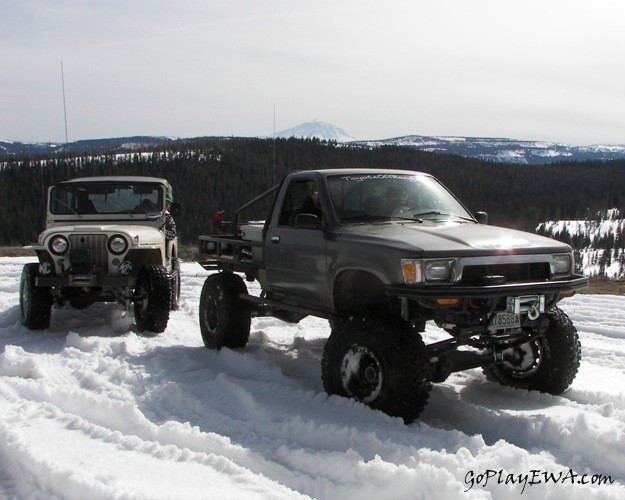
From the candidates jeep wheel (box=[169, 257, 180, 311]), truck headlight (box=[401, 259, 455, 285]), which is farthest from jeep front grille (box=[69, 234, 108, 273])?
truck headlight (box=[401, 259, 455, 285])

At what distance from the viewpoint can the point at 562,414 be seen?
16.5ft

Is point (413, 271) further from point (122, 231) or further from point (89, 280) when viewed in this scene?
point (122, 231)

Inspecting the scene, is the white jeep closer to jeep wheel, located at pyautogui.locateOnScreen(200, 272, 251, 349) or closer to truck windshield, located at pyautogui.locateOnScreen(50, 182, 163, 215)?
truck windshield, located at pyautogui.locateOnScreen(50, 182, 163, 215)

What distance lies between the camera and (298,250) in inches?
240

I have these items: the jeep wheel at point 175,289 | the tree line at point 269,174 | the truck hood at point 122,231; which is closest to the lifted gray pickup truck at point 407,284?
the truck hood at point 122,231

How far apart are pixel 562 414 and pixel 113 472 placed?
3210 mm

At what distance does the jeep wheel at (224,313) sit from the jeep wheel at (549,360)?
8.95ft

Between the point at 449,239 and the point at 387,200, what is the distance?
3.67ft

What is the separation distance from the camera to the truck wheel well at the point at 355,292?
564 centimetres

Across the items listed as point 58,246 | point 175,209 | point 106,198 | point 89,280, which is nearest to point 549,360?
point 89,280

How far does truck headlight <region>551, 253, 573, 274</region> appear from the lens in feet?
17.3

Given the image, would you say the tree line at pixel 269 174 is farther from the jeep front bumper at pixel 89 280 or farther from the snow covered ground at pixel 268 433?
the snow covered ground at pixel 268 433

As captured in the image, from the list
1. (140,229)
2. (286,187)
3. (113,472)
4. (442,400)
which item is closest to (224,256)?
(286,187)

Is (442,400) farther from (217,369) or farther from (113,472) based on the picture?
(113,472)
